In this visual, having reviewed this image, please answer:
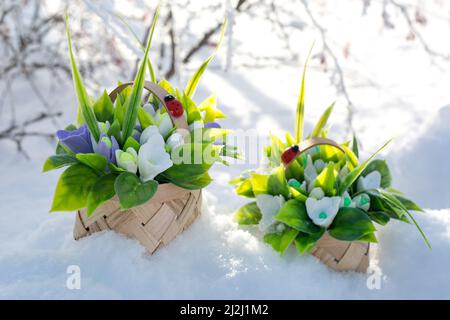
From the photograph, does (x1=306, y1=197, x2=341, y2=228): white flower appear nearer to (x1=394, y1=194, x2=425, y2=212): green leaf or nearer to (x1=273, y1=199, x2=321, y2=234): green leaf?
(x1=273, y1=199, x2=321, y2=234): green leaf

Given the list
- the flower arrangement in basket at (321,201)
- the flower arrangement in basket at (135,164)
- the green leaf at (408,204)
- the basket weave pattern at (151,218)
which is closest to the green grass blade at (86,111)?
the flower arrangement in basket at (135,164)

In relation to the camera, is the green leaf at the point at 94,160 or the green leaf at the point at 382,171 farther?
the green leaf at the point at 382,171

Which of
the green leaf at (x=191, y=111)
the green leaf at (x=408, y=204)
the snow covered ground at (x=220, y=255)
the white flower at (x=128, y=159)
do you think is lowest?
the snow covered ground at (x=220, y=255)

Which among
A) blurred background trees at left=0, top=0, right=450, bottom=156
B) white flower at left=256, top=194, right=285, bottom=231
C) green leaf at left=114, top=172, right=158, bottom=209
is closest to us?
green leaf at left=114, top=172, right=158, bottom=209

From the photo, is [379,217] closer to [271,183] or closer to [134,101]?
[271,183]

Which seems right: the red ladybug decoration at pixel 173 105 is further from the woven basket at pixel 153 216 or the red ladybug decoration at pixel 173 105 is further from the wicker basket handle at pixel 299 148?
the wicker basket handle at pixel 299 148

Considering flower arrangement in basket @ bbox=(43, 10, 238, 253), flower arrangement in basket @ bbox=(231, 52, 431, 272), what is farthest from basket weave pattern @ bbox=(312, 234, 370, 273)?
flower arrangement in basket @ bbox=(43, 10, 238, 253)

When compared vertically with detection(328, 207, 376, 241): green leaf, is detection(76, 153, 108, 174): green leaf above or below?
above
